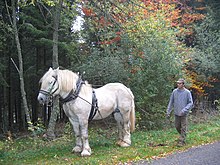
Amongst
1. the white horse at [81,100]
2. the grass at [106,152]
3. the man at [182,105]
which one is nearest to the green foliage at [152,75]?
the grass at [106,152]

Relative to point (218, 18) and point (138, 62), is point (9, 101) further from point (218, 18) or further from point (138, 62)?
point (218, 18)

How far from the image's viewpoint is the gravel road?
6902 mm

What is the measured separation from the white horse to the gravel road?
193cm

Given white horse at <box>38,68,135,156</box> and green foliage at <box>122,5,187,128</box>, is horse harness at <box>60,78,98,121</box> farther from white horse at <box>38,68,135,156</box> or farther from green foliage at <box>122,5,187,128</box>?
green foliage at <box>122,5,187,128</box>

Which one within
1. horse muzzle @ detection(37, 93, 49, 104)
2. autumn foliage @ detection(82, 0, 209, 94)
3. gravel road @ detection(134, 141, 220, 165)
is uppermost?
autumn foliage @ detection(82, 0, 209, 94)

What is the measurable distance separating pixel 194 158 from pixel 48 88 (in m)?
4.00

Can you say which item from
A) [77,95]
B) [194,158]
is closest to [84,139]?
[77,95]

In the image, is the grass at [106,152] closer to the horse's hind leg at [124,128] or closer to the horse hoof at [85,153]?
the horse hoof at [85,153]

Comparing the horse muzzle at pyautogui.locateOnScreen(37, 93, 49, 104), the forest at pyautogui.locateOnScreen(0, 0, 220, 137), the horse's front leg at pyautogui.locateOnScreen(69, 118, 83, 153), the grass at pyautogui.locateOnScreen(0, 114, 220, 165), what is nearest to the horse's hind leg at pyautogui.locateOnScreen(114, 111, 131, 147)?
the grass at pyautogui.locateOnScreen(0, 114, 220, 165)

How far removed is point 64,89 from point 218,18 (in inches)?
649

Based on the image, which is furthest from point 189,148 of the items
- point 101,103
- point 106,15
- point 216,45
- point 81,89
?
point 216,45

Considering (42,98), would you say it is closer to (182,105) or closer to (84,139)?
(84,139)

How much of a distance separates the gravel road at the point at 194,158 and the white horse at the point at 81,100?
6.32ft

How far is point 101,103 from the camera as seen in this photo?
886 cm
